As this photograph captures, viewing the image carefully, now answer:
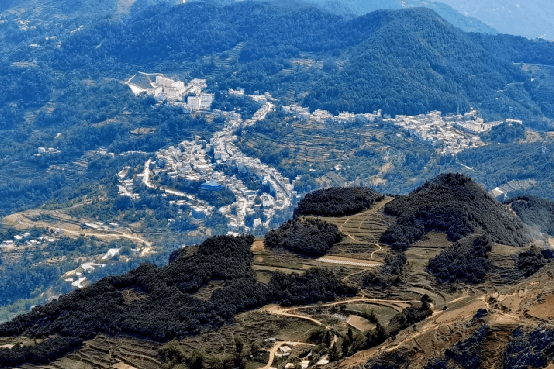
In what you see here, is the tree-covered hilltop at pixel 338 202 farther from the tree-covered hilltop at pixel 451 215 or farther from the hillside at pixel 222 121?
the tree-covered hilltop at pixel 451 215

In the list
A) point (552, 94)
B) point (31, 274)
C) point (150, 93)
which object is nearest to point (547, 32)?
point (552, 94)

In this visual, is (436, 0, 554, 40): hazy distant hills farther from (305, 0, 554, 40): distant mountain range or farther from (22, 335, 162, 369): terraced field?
(22, 335, 162, 369): terraced field

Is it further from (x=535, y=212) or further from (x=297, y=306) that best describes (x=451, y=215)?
(x=535, y=212)

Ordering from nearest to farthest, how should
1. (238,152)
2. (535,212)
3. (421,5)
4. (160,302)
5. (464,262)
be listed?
1. (160,302)
2. (464,262)
3. (535,212)
4. (238,152)
5. (421,5)

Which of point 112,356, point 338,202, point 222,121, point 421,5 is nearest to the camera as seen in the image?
point 112,356

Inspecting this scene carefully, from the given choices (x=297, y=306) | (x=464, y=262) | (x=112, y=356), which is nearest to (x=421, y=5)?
(x=464, y=262)

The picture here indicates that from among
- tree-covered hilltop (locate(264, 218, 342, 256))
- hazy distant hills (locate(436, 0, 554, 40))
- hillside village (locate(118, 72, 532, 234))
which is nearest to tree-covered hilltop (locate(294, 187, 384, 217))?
tree-covered hilltop (locate(264, 218, 342, 256))

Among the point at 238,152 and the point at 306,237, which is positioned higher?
the point at 306,237
